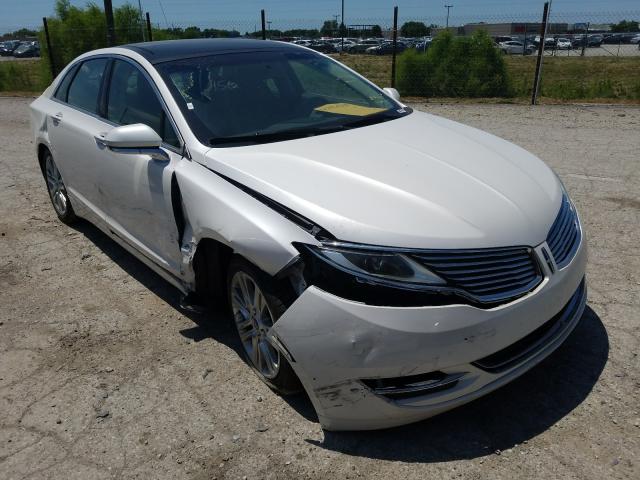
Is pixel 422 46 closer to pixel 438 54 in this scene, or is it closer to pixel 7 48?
pixel 438 54

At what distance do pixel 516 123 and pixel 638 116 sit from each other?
2127 mm

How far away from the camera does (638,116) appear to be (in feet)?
32.5

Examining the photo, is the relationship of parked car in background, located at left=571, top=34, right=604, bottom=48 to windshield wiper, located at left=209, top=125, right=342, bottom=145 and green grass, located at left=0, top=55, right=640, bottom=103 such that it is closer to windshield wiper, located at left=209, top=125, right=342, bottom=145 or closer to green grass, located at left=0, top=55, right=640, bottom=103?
green grass, located at left=0, top=55, right=640, bottom=103

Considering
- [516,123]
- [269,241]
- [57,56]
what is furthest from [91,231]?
[57,56]

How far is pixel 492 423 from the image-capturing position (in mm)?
2680

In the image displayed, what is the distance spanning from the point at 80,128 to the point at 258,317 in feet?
7.83

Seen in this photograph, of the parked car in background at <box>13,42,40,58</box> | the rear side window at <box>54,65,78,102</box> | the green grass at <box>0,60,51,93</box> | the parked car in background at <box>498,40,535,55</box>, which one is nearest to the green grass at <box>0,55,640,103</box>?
the green grass at <box>0,60,51,93</box>

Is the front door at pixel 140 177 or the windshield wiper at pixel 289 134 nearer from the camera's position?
the windshield wiper at pixel 289 134

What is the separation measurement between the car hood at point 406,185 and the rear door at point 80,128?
156 centimetres

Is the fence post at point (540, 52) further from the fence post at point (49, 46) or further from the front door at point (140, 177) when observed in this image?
the fence post at point (49, 46)

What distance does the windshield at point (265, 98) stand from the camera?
333 centimetres

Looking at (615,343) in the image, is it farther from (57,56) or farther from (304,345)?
(57,56)

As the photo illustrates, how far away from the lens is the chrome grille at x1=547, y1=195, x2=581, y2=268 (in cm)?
269

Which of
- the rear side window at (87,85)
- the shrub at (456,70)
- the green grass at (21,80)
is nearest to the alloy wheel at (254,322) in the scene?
the rear side window at (87,85)
